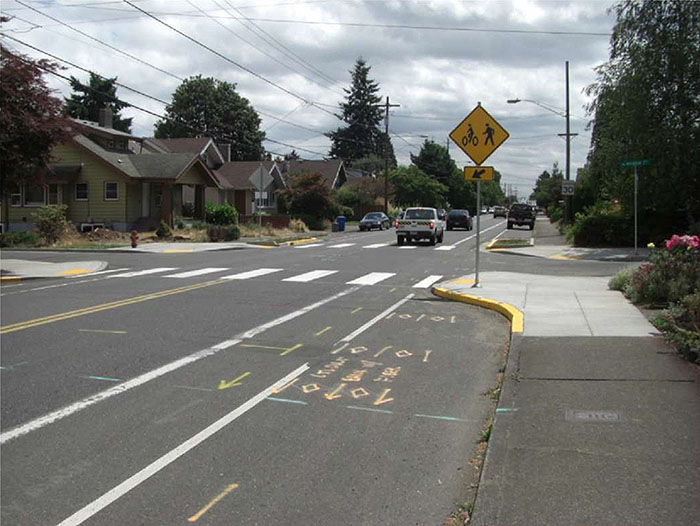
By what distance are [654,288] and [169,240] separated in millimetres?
26835

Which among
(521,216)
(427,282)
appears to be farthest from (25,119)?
(521,216)

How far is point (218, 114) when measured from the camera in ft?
268

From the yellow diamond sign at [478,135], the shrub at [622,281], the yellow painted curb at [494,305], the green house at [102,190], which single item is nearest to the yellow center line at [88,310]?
the yellow painted curb at [494,305]

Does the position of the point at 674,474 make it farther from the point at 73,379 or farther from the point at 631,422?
the point at 73,379

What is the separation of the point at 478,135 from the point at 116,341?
8160 millimetres

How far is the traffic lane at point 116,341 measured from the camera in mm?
6965

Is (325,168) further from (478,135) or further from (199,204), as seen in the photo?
(478,135)

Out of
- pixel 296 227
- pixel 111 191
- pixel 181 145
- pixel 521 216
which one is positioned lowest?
pixel 296 227

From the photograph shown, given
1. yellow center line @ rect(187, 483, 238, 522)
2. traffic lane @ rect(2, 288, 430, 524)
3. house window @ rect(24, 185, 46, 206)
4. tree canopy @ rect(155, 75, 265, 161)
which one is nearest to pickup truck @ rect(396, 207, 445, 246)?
house window @ rect(24, 185, 46, 206)

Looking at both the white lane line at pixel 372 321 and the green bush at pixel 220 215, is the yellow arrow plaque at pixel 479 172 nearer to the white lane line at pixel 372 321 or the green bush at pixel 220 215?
the white lane line at pixel 372 321

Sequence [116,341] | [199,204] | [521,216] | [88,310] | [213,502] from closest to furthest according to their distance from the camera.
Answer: [213,502]
[116,341]
[88,310]
[199,204]
[521,216]

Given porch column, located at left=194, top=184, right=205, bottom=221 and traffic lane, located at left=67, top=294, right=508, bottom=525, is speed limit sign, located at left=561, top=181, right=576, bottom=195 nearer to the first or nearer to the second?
Answer: porch column, located at left=194, top=184, right=205, bottom=221

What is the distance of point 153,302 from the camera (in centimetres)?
1279

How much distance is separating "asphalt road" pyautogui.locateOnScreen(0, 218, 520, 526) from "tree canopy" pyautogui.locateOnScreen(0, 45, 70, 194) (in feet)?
22.9
